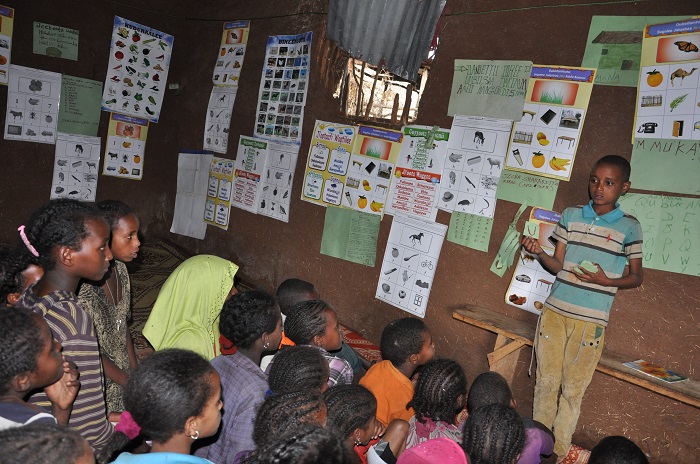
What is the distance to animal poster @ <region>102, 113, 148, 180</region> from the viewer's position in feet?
20.7

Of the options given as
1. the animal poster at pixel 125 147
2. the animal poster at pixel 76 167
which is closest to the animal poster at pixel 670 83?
the animal poster at pixel 125 147

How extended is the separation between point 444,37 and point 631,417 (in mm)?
2697

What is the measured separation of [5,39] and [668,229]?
18.8 ft

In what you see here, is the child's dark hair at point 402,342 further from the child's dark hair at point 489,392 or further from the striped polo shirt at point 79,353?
the striped polo shirt at point 79,353

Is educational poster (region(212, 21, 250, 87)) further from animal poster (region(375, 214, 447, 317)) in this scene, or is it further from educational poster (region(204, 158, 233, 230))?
animal poster (region(375, 214, 447, 317))

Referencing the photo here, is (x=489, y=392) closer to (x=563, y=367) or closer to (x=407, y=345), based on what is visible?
(x=407, y=345)

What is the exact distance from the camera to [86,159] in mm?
6164

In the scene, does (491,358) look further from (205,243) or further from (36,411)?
(205,243)

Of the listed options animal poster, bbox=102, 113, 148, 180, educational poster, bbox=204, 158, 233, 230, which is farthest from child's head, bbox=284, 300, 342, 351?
animal poster, bbox=102, 113, 148, 180

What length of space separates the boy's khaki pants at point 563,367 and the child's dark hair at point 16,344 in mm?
2478

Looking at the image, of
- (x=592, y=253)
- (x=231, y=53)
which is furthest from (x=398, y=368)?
(x=231, y=53)

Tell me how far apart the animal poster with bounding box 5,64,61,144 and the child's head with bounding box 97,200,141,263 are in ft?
12.4

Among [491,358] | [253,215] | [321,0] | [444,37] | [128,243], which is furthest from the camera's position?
[253,215]

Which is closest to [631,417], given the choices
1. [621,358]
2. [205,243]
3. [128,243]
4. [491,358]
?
[621,358]
